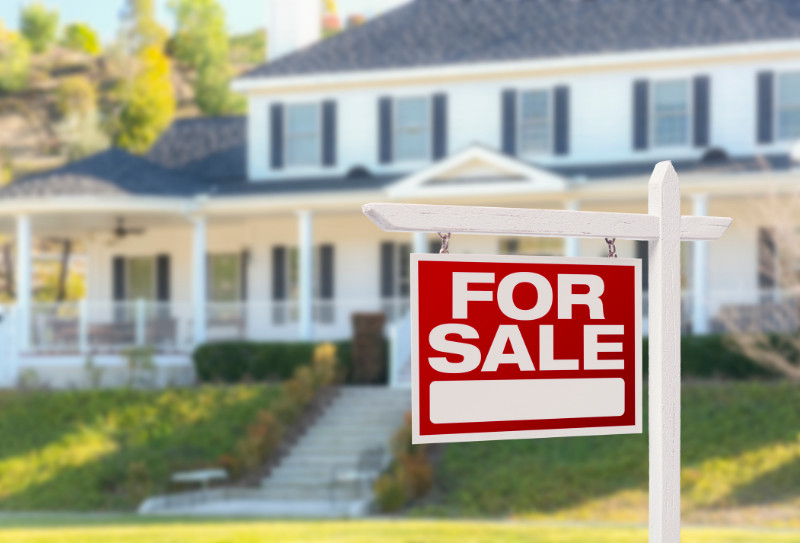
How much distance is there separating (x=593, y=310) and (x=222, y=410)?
16.4 meters

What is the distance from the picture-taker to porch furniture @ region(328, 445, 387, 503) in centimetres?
1744

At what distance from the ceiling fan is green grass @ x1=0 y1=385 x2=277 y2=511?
5.79 m

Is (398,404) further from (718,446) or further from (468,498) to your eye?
(718,446)

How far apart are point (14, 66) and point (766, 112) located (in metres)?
70.7

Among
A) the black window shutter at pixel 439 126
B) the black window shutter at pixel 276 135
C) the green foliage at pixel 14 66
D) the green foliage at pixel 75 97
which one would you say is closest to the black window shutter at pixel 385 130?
the black window shutter at pixel 439 126

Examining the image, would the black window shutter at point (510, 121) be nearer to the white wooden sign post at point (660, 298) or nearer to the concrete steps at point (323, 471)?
the concrete steps at point (323, 471)

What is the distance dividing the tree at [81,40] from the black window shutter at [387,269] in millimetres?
74873

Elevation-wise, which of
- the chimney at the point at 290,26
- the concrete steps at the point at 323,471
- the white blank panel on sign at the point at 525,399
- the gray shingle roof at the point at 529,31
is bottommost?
the concrete steps at the point at 323,471

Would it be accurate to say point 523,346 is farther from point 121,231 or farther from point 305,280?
point 121,231

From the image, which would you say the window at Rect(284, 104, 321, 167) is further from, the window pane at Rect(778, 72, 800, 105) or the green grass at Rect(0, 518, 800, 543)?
the green grass at Rect(0, 518, 800, 543)

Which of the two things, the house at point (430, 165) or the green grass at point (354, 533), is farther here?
the house at point (430, 165)

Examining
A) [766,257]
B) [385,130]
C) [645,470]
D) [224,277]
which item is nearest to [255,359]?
[224,277]

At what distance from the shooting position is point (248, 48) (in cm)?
11088

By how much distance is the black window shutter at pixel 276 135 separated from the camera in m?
26.1
